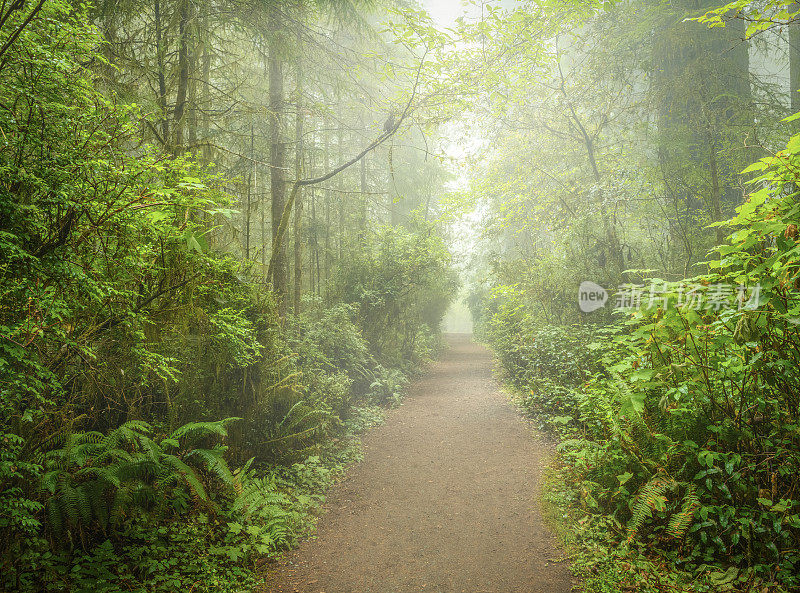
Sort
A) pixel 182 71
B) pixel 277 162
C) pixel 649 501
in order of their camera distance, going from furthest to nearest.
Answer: pixel 277 162 < pixel 182 71 < pixel 649 501

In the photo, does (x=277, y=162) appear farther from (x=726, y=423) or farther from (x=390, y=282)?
(x=726, y=423)

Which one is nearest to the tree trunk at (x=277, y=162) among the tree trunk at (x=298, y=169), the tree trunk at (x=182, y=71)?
the tree trunk at (x=298, y=169)

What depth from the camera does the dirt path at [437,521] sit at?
11.6ft

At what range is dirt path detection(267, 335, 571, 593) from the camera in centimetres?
353

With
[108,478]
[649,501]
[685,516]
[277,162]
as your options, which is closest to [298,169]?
[277,162]

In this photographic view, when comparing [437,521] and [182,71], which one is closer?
[437,521]

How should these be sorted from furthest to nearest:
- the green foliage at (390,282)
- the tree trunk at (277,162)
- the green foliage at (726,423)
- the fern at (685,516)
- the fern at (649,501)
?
the green foliage at (390,282) < the tree trunk at (277,162) < the fern at (649,501) < the fern at (685,516) < the green foliage at (726,423)

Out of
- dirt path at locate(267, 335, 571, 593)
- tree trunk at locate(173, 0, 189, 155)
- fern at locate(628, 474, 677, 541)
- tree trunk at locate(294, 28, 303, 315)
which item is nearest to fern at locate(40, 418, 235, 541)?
dirt path at locate(267, 335, 571, 593)

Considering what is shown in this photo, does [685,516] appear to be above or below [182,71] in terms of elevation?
below

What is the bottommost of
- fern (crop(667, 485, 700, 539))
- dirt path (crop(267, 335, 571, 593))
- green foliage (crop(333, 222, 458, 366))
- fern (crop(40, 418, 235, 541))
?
dirt path (crop(267, 335, 571, 593))

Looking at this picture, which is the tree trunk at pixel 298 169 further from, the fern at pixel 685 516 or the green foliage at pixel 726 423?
the fern at pixel 685 516

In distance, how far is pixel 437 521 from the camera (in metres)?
4.48

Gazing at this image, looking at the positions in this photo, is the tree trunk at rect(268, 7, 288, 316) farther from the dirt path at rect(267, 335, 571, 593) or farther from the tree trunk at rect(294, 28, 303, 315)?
the dirt path at rect(267, 335, 571, 593)

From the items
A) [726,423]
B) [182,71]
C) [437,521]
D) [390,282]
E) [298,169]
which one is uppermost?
[182,71]
